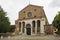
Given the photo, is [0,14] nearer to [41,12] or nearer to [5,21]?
[5,21]

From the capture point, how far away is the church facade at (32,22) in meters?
60.8

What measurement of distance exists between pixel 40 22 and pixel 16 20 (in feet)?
27.4

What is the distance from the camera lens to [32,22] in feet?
206

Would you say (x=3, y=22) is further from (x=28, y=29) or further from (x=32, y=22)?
(x=28, y=29)

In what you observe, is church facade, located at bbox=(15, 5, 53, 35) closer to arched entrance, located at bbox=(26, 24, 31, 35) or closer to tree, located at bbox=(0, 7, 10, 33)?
arched entrance, located at bbox=(26, 24, 31, 35)

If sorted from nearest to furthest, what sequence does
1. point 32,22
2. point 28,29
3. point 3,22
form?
point 3,22 < point 32,22 < point 28,29

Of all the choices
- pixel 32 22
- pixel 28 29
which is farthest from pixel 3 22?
pixel 28 29

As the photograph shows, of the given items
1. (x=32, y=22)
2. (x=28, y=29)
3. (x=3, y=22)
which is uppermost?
(x=32, y=22)

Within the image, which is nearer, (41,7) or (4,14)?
(4,14)

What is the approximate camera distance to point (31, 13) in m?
64.1

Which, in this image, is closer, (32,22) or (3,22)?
(3,22)

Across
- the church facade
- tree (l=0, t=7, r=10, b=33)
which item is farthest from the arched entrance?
tree (l=0, t=7, r=10, b=33)

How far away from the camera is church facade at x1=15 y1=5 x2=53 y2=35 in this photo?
60.8m

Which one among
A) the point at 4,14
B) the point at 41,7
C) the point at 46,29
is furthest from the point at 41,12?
the point at 4,14
